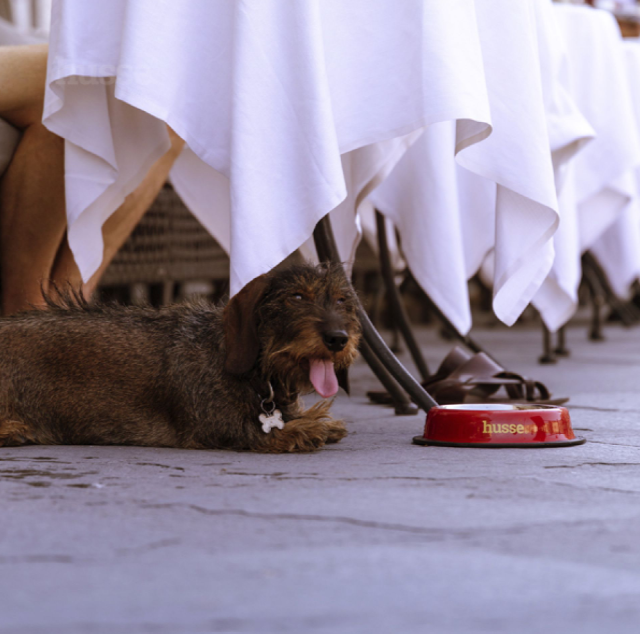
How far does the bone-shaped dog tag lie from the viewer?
2.11 m

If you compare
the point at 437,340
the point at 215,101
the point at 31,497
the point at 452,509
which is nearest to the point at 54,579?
the point at 31,497

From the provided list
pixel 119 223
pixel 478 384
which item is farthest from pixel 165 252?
pixel 478 384

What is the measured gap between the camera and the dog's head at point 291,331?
2018 millimetres

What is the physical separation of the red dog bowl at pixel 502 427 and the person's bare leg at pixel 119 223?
124cm

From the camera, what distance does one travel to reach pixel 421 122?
6.64ft

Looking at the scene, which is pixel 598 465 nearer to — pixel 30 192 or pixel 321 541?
pixel 321 541

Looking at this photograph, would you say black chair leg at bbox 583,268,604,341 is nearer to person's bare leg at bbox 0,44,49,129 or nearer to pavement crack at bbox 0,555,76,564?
person's bare leg at bbox 0,44,49,129

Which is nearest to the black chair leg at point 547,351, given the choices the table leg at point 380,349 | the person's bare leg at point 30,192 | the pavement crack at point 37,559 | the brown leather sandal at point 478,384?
the brown leather sandal at point 478,384

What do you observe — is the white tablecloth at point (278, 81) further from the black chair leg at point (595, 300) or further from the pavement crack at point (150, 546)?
the black chair leg at point (595, 300)

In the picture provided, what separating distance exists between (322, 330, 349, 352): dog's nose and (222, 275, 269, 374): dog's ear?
16 centimetres

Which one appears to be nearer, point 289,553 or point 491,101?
point 289,553

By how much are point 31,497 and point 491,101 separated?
141cm

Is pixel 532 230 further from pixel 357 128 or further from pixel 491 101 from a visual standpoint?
pixel 357 128

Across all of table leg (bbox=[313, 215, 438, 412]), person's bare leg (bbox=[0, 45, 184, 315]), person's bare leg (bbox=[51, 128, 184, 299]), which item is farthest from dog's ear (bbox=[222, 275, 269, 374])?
person's bare leg (bbox=[51, 128, 184, 299])
